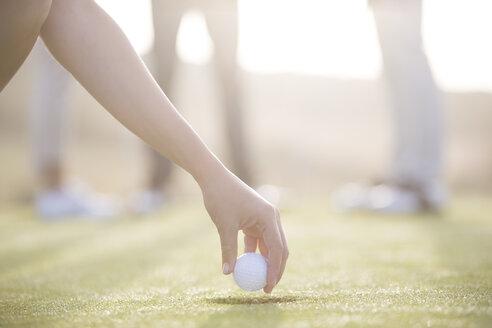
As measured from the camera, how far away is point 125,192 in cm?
780

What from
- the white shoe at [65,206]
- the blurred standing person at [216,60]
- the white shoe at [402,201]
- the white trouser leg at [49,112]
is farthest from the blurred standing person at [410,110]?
the white trouser leg at [49,112]

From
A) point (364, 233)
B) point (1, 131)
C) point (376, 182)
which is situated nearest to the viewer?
point (364, 233)

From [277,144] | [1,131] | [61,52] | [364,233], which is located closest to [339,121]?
[277,144]

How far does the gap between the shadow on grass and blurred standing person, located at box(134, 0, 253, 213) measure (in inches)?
130

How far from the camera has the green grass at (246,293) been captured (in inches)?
40.8

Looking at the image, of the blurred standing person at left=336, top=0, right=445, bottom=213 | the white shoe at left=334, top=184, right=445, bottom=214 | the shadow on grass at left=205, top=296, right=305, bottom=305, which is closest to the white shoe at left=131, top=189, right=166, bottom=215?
the white shoe at left=334, top=184, right=445, bottom=214

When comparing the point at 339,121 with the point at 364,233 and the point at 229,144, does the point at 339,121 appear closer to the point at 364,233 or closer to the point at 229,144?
the point at 229,144

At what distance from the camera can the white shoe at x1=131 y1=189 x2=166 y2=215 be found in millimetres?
4141

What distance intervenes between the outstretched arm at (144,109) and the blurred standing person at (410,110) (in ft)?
8.67

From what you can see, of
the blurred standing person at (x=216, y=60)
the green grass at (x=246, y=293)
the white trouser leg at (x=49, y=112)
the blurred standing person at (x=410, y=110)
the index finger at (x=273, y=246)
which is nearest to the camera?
the green grass at (x=246, y=293)

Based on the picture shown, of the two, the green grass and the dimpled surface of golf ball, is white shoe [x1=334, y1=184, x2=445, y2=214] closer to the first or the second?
the green grass

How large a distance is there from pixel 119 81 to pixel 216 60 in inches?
146

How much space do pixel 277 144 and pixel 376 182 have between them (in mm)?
10923

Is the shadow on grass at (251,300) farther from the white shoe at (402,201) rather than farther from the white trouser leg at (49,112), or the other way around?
the white trouser leg at (49,112)
